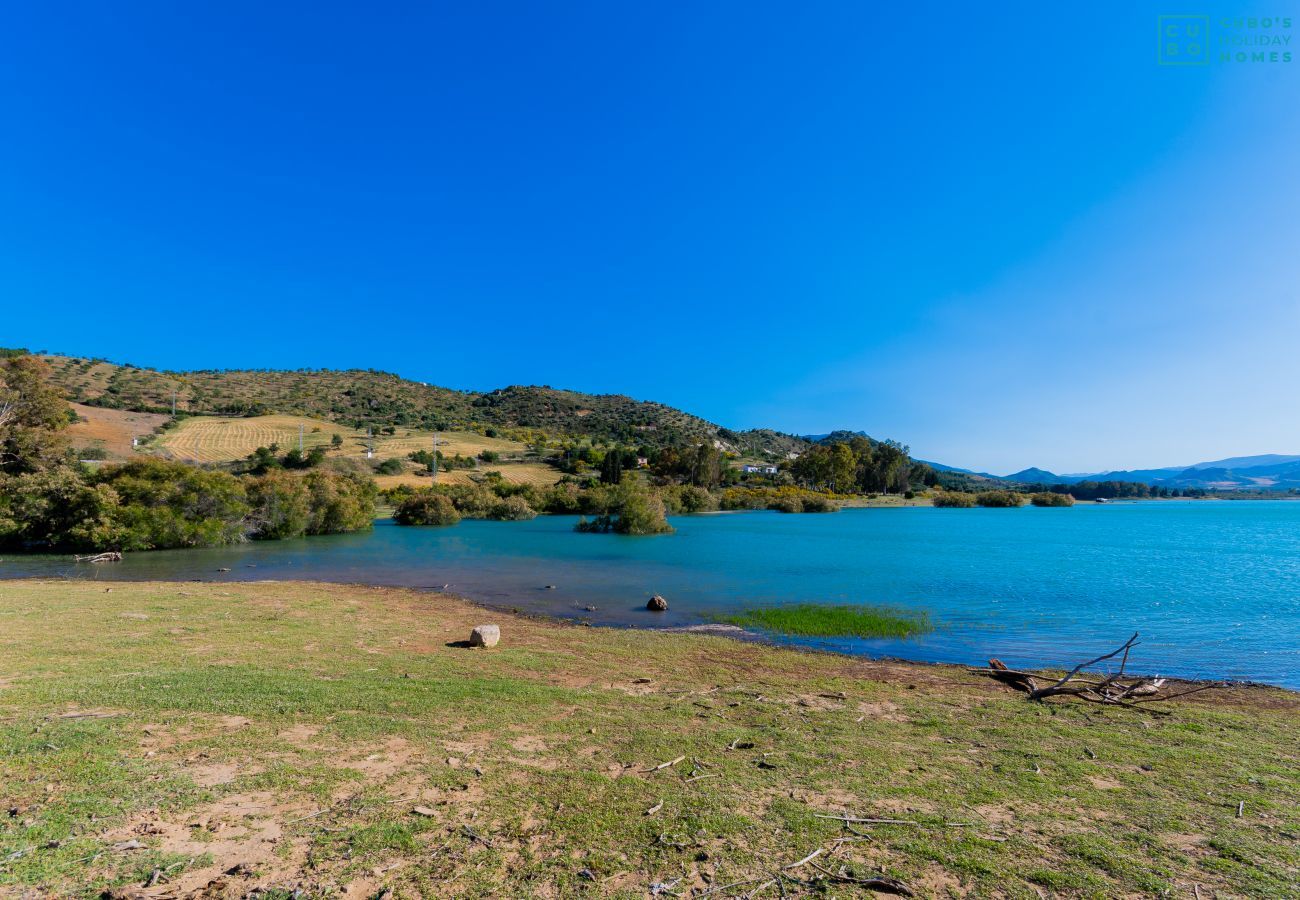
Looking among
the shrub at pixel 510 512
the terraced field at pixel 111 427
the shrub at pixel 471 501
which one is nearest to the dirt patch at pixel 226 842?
the terraced field at pixel 111 427

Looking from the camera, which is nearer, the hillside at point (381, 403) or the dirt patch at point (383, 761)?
the dirt patch at point (383, 761)

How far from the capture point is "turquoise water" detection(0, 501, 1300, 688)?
17781mm

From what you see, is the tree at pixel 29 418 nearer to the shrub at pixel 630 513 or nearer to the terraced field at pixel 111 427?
the terraced field at pixel 111 427

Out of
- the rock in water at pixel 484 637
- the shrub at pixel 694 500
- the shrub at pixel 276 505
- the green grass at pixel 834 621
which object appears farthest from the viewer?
the shrub at pixel 694 500

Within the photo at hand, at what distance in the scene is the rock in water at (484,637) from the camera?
14383 mm

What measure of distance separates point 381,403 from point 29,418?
374 feet

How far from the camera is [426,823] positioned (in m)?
5.31

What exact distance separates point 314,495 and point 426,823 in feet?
174

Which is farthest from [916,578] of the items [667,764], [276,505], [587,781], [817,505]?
[817,505]

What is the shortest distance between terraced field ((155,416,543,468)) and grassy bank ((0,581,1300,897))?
74231 millimetres

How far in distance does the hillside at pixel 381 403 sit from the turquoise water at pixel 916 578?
7858 centimetres

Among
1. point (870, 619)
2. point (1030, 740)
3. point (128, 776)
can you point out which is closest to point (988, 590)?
point (870, 619)

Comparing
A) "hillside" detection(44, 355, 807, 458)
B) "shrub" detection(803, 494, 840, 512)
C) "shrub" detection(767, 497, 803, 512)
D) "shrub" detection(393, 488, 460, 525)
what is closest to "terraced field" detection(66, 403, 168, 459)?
"hillside" detection(44, 355, 807, 458)

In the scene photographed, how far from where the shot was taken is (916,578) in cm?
3045
